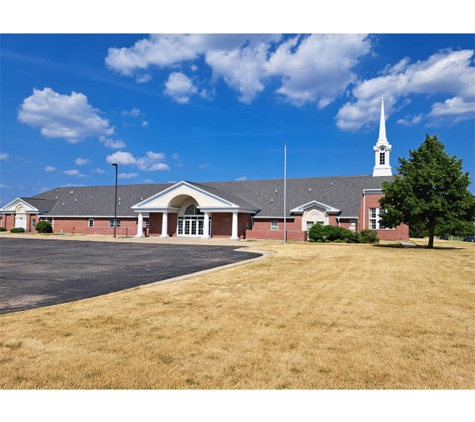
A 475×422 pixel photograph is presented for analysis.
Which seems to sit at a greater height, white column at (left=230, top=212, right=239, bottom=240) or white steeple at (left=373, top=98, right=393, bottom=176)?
white steeple at (left=373, top=98, right=393, bottom=176)

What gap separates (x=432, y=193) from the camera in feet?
85.8

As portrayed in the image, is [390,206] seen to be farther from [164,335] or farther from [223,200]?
[164,335]

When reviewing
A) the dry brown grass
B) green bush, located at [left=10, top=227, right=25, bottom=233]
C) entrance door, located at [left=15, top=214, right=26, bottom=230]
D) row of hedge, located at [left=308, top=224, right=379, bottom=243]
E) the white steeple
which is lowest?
the dry brown grass

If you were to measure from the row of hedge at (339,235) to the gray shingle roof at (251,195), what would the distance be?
311cm

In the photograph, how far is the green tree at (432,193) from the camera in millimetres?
25500

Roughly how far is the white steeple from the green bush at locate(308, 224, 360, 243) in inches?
495

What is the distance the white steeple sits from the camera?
43.0m

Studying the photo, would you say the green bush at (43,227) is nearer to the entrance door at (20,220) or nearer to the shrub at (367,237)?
the entrance door at (20,220)

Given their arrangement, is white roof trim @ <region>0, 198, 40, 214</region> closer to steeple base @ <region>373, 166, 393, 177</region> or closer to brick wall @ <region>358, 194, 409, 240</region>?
brick wall @ <region>358, 194, 409, 240</region>

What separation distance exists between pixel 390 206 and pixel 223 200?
1685cm

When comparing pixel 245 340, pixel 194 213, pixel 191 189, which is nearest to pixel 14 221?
pixel 194 213

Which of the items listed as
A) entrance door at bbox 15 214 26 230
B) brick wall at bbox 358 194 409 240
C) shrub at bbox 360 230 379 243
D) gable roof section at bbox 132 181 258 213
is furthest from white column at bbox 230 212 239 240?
entrance door at bbox 15 214 26 230

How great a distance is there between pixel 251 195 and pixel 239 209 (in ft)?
25.5

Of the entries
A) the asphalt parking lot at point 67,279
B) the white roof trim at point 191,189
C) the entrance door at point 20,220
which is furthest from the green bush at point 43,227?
the asphalt parking lot at point 67,279
